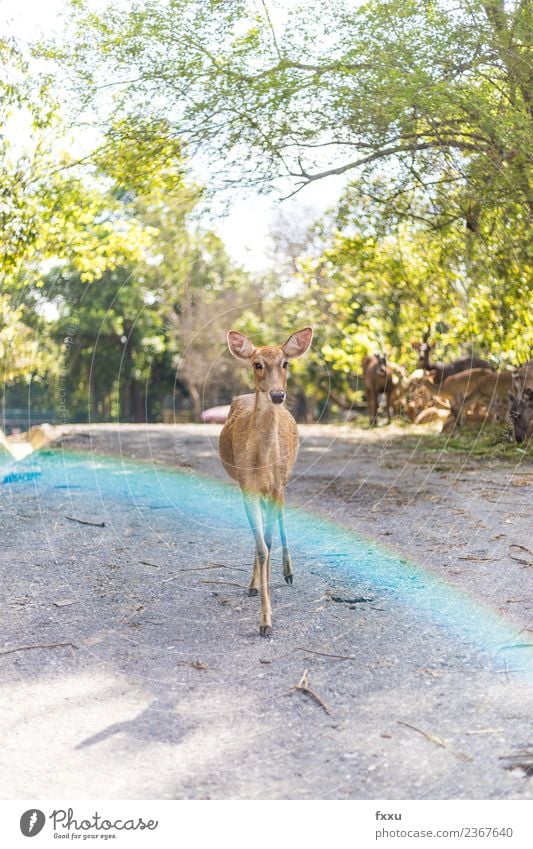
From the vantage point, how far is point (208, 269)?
26891mm

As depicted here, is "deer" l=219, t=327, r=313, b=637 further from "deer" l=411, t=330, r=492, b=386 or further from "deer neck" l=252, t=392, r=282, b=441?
"deer" l=411, t=330, r=492, b=386

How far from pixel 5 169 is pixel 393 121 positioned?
16.2ft

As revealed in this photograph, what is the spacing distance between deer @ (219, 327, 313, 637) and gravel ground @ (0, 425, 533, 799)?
54 centimetres

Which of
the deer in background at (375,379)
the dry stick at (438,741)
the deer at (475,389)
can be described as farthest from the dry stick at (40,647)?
the deer in background at (375,379)

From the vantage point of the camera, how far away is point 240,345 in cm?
625

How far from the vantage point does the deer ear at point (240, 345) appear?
243 inches

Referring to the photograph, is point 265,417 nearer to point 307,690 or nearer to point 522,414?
point 307,690

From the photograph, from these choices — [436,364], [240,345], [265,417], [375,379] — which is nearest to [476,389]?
[436,364]

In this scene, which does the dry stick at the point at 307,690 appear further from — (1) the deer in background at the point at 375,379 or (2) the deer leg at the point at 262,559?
(1) the deer in background at the point at 375,379

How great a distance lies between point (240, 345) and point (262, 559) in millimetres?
1541

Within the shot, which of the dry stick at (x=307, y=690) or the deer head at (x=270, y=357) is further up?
the deer head at (x=270, y=357)

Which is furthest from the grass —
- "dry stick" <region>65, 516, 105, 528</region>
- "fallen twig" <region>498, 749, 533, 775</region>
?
"fallen twig" <region>498, 749, 533, 775</region>

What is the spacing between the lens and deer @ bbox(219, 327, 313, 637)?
20.1 ft

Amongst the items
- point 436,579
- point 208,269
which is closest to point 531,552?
point 436,579
